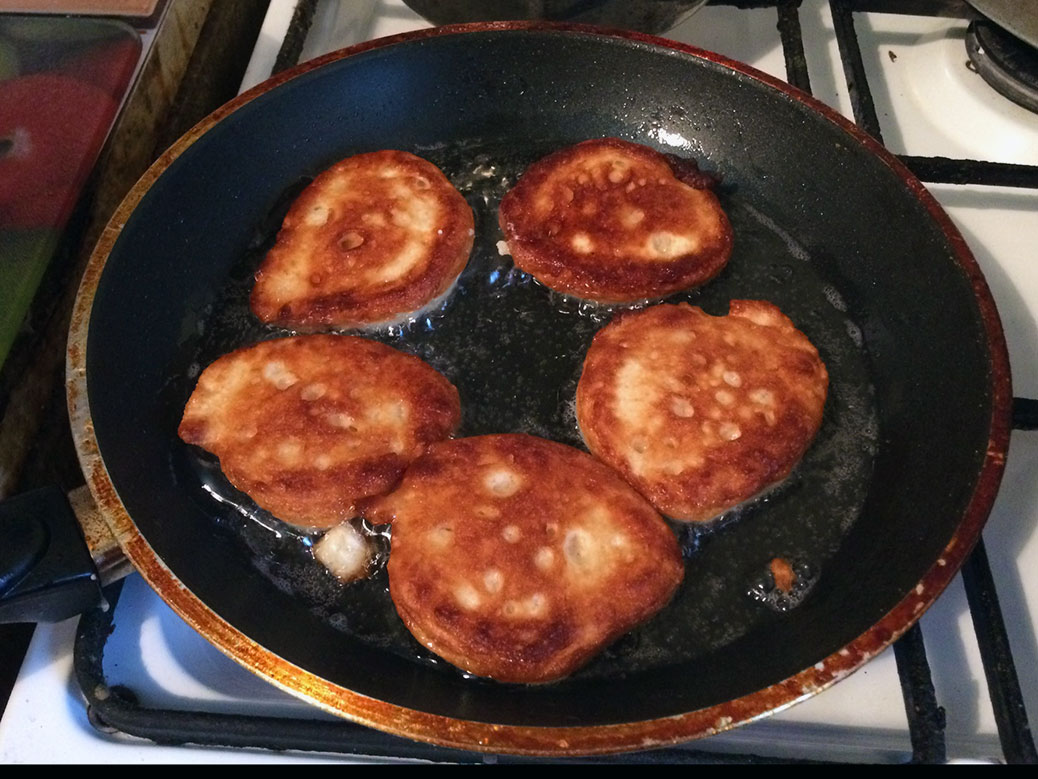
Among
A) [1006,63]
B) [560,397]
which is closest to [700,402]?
[560,397]

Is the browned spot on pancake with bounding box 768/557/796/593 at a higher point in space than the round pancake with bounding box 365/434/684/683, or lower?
higher

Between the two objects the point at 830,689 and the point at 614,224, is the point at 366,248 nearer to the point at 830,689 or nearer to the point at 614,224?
the point at 614,224

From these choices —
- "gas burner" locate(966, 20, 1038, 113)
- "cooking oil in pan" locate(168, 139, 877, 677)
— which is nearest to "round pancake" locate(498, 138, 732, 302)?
"cooking oil in pan" locate(168, 139, 877, 677)

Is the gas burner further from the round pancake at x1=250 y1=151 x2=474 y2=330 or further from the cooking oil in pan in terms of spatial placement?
the round pancake at x1=250 y1=151 x2=474 y2=330

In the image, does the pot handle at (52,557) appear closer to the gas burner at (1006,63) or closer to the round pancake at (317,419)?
the round pancake at (317,419)

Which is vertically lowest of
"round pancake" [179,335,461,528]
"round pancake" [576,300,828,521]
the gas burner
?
"round pancake" [179,335,461,528]

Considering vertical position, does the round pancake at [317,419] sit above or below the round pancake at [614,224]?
below

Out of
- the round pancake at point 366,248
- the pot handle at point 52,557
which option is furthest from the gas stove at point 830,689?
the round pancake at point 366,248
